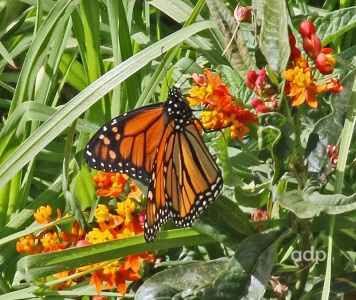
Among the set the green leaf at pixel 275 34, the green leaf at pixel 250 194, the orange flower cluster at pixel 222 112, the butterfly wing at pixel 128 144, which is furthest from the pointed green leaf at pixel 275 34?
the butterfly wing at pixel 128 144

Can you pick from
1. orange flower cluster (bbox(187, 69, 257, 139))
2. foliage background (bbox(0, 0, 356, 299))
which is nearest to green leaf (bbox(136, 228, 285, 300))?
foliage background (bbox(0, 0, 356, 299))

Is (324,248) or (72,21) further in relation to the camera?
(72,21)

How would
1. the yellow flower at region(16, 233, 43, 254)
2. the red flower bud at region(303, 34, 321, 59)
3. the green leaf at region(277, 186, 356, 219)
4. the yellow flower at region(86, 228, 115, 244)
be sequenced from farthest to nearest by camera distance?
the yellow flower at region(16, 233, 43, 254) → the yellow flower at region(86, 228, 115, 244) → the red flower bud at region(303, 34, 321, 59) → the green leaf at region(277, 186, 356, 219)

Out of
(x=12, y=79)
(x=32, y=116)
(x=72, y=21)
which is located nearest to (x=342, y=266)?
(x=32, y=116)

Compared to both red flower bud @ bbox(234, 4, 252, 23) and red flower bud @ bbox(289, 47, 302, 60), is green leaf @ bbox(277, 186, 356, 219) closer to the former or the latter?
red flower bud @ bbox(289, 47, 302, 60)

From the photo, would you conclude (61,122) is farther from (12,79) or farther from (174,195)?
(12,79)

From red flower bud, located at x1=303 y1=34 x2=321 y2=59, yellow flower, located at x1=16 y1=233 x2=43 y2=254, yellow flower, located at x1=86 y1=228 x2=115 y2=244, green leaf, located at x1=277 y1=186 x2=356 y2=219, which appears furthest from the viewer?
yellow flower, located at x1=16 y1=233 x2=43 y2=254
